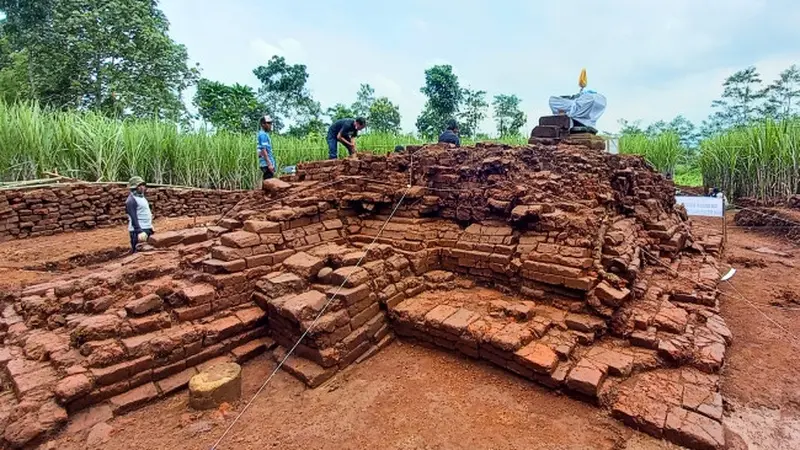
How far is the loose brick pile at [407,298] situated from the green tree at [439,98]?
15.3 m

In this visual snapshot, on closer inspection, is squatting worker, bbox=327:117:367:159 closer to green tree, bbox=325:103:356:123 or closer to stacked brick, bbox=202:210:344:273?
stacked brick, bbox=202:210:344:273

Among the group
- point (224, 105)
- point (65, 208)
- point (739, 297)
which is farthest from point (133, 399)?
point (224, 105)

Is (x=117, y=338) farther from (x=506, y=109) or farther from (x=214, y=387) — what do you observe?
(x=506, y=109)

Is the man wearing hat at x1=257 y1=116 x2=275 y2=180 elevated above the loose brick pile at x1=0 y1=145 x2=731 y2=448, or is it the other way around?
the man wearing hat at x1=257 y1=116 x2=275 y2=180

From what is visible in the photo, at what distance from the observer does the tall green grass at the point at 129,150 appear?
310 inches

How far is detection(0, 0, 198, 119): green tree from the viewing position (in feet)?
45.5

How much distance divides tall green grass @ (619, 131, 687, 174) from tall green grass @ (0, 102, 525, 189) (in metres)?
4.70

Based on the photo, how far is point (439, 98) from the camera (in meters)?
20.5

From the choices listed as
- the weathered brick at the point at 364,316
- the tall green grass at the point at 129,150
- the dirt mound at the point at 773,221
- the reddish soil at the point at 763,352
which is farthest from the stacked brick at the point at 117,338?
the dirt mound at the point at 773,221

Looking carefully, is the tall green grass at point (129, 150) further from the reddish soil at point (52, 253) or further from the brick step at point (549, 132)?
the brick step at point (549, 132)

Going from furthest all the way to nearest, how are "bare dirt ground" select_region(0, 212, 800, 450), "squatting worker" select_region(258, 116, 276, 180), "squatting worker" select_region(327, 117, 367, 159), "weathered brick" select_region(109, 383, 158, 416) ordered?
"squatting worker" select_region(327, 117, 367, 159)
"squatting worker" select_region(258, 116, 276, 180)
"weathered brick" select_region(109, 383, 158, 416)
"bare dirt ground" select_region(0, 212, 800, 450)

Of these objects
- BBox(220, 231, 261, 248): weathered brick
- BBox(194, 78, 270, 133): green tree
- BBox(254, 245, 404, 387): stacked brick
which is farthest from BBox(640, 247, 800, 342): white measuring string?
BBox(194, 78, 270, 133): green tree

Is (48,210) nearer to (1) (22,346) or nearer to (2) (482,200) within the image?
(1) (22,346)

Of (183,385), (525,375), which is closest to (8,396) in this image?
(183,385)
